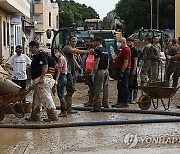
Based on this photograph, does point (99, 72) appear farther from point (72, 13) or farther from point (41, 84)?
point (72, 13)

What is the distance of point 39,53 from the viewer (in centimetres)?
1175

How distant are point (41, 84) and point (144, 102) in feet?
10.1

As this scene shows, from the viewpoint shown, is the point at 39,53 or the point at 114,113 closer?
the point at 39,53

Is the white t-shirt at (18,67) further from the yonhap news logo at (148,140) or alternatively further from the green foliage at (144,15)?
the green foliage at (144,15)

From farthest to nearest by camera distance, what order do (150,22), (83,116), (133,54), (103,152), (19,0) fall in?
(150,22) → (19,0) → (133,54) → (83,116) → (103,152)

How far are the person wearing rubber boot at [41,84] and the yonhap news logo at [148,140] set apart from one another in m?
2.35

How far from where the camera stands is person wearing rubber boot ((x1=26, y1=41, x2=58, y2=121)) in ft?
38.1

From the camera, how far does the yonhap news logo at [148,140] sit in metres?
9.24

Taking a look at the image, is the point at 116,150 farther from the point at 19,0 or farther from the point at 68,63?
the point at 19,0

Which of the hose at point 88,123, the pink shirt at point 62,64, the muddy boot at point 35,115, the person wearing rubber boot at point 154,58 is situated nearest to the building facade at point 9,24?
the person wearing rubber boot at point 154,58

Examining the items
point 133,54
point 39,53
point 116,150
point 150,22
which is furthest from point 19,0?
point 150,22

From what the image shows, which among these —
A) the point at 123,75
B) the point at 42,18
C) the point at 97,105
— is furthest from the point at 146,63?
the point at 42,18

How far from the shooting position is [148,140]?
9.48 m

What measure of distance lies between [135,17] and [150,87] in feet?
218
